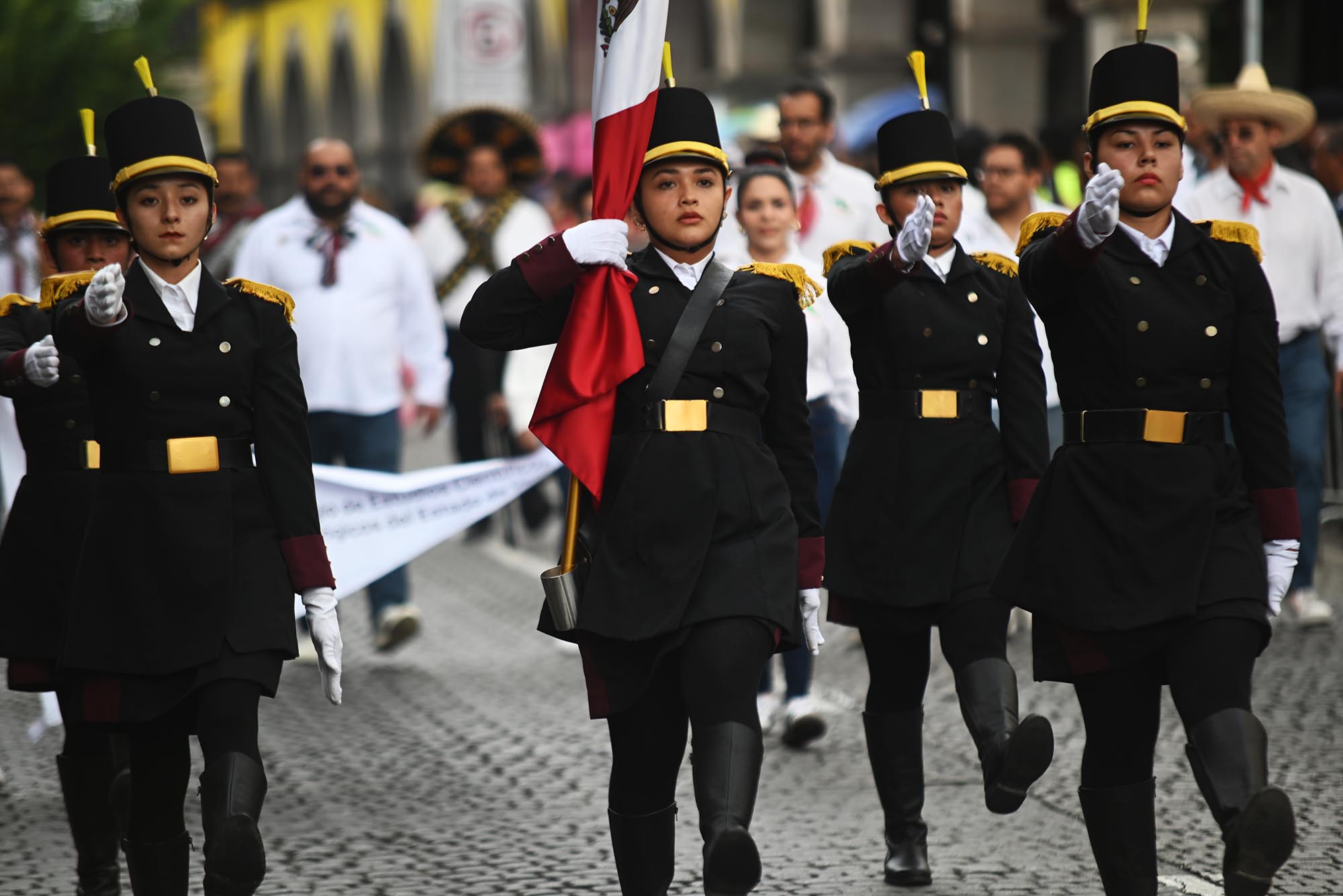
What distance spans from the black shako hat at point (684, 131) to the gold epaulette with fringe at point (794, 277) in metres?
0.23

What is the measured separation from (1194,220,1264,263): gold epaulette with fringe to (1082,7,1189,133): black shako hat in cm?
23

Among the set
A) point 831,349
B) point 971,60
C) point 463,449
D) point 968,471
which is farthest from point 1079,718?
point 971,60

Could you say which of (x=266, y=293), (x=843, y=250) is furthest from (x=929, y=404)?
(x=266, y=293)

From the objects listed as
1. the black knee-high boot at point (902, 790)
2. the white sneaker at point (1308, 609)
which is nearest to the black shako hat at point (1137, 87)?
the black knee-high boot at point (902, 790)

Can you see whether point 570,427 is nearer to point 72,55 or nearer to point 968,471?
point 968,471

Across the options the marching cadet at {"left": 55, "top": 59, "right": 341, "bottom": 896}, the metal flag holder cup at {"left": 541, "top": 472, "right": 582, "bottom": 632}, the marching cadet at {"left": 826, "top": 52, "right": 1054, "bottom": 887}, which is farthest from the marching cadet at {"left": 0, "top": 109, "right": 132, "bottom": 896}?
the marching cadet at {"left": 826, "top": 52, "right": 1054, "bottom": 887}

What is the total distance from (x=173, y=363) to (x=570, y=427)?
908mm

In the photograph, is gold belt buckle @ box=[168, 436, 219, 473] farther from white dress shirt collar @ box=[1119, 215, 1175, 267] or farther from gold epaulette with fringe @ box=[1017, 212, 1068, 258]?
white dress shirt collar @ box=[1119, 215, 1175, 267]

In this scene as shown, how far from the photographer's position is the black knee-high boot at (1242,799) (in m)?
4.60

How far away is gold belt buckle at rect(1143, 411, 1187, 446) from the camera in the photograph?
507 cm

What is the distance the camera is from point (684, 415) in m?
5.14

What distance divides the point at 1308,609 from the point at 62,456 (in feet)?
19.2

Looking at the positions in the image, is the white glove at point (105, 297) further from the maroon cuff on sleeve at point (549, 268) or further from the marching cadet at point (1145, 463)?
the marching cadet at point (1145, 463)

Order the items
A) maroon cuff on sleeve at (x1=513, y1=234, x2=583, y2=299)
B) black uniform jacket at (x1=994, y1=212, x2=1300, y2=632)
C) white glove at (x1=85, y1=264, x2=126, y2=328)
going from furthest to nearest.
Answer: maroon cuff on sleeve at (x1=513, y1=234, x2=583, y2=299) < black uniform jacket at (x1=994, y1=212, x2=1300, y2=632) < white glove at (x1=85, y1=264, x2=126, y2=328)
